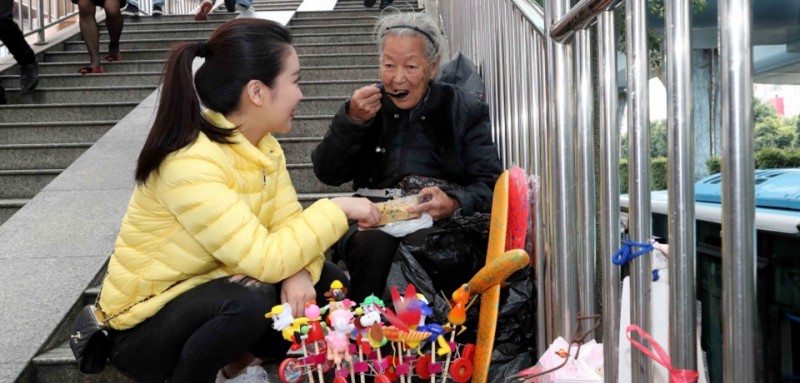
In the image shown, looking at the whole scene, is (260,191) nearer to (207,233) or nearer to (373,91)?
(207,233)

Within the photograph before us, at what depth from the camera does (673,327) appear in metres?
1.05

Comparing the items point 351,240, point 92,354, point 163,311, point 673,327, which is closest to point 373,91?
point 351,240

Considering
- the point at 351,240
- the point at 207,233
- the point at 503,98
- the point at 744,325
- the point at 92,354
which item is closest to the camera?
the point at 744,325

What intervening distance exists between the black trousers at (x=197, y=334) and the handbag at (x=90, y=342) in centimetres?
3

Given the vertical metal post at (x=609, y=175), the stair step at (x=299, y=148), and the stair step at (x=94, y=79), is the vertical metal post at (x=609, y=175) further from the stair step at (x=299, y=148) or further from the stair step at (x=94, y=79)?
the stair step at (x=94, y=79)

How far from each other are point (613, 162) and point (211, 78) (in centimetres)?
101

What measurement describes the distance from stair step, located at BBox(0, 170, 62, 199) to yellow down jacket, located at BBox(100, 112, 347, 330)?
2239mm

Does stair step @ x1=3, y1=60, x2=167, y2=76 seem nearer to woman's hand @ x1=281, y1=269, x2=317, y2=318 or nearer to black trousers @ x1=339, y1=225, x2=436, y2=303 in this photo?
black trousers @ x1=339, y1=225, x2=436, y2=303

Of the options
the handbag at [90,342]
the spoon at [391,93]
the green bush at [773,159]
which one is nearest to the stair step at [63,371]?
the handbag at [90,342]

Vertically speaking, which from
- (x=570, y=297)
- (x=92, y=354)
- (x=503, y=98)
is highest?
(x=503, y=98)

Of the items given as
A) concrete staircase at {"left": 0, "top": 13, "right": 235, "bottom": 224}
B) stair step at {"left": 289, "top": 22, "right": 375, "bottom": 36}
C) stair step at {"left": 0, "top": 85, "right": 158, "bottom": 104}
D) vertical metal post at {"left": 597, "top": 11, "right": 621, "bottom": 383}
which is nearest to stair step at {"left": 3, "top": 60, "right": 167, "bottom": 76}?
concrete staircase at {"left": 0, "top": 13, "right": 235, "bottom": 224}

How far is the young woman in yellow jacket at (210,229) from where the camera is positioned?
1654 millimetres

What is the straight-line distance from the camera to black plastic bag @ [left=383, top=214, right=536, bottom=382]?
1.87 metres

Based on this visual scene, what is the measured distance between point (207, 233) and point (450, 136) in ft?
3.17
